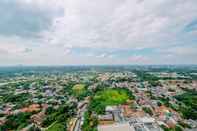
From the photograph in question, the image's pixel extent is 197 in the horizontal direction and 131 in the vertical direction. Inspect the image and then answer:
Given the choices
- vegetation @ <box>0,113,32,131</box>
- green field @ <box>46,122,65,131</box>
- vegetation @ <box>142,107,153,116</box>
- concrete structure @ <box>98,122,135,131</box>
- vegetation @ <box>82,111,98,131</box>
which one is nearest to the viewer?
concrete structure @ <box>98,122,135,131</box>

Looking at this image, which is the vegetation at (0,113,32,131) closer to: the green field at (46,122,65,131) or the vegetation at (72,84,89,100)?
the green field at (46,122,65,131)

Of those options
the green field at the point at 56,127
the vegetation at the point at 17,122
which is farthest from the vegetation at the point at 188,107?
the vegetation at the point at 17,122

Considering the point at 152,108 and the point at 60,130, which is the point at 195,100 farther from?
the point at 60,130

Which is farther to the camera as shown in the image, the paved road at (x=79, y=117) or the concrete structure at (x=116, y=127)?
the paved road at (x=79, y=117)

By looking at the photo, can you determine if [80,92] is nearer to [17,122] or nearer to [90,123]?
[17,122]

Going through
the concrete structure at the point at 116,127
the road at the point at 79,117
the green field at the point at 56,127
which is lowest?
the road at the point at 79,117

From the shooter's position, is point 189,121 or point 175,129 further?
point 189,121

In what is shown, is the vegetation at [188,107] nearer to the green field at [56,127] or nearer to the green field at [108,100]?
the green field at [108,100]

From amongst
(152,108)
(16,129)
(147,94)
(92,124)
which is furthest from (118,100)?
(16,129)

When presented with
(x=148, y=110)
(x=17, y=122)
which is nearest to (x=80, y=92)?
(x=148, y=110)

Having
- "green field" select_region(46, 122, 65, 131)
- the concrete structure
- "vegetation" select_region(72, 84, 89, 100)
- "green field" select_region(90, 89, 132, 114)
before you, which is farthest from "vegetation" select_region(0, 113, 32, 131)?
"vegetation" select_region(72, 84, 89, 100)

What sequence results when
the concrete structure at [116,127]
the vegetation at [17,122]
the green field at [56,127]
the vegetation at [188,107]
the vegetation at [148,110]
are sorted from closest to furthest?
the concrete structure at [116,127] < the green field at [56,127] < the vegetation at [17,122] < the vegetation at [188,107] < the vegetation at [148,110]
